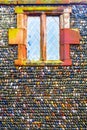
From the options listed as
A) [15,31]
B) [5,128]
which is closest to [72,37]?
[15,31]

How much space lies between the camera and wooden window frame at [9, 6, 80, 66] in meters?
9.81

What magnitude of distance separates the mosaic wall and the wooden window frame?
112 millimetres

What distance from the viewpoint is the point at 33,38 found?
10031mm

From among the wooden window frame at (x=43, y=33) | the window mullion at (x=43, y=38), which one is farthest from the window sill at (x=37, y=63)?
the window mullion at (x=43, y=38)

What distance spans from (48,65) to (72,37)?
0.78 m

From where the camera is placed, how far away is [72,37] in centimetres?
985

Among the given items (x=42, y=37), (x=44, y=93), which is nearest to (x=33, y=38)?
(x=42, y=37)

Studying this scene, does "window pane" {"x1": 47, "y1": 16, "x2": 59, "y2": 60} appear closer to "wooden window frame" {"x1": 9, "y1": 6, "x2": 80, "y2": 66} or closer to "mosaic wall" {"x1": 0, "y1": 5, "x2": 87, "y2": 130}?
"wooden window frame" {"x1": 9, "y1": 6, "x2": 80, "y2": 66}

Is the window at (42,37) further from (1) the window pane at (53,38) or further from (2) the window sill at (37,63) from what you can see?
(2) the window sill at (37,63)

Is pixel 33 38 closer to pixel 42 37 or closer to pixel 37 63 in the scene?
pixel 42 37

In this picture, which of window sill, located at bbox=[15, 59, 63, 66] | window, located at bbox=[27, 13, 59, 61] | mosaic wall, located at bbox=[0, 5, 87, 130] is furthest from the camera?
window, located at bbox=[27, 13, 59, 61]

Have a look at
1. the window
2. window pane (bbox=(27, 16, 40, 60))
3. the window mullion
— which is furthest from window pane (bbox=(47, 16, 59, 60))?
window pane (bbox=(27, 16, 40, 60))

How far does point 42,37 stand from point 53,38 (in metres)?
0.24

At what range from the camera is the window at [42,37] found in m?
9.95
